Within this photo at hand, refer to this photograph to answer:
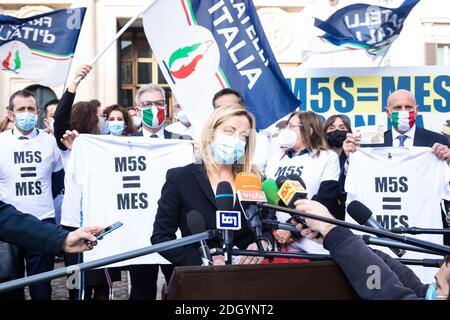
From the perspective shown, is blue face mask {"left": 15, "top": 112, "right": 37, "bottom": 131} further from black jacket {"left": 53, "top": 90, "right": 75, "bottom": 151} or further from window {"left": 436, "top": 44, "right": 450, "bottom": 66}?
window {"left": 436, "top": 44, "right": 450, "bottom": 66}

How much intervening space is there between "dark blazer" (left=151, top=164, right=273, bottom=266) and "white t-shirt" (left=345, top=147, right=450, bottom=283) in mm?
2142

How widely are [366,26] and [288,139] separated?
9.41 feet

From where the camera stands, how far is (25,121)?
22.6 feet

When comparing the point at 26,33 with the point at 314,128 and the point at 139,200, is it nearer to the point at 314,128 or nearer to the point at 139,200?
the point at 139,200

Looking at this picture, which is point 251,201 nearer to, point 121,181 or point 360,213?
point 360,213

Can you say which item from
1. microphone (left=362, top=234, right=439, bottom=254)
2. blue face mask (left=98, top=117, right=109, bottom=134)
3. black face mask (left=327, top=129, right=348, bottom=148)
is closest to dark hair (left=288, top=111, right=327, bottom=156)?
black face mask (left=327, top=129, right=348, bottom=148)

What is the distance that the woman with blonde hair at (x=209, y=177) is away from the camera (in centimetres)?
416

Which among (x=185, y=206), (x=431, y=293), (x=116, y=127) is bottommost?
(x=431, y=293)

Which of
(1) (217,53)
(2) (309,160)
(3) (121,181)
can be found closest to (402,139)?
(2) (309,160)

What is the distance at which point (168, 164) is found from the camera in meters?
6.46

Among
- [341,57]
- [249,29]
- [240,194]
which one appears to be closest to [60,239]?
[240,194]

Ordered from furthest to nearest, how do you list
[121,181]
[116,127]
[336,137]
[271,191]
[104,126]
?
[104,126], [116,127], [336,137], [121,181], [271,191]

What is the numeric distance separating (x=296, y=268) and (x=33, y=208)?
4.58 m
